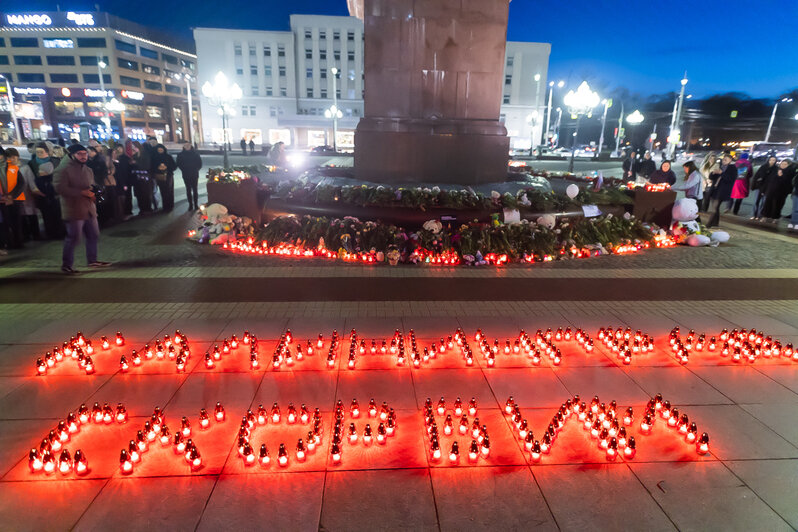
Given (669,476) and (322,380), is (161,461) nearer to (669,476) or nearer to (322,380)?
(322,380)

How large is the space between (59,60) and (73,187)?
91.1 metres

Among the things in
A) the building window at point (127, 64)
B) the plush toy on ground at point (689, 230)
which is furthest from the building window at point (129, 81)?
the plush toy on ground at point (689, 230)

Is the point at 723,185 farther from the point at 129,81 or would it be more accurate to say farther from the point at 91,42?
the point at 91,42

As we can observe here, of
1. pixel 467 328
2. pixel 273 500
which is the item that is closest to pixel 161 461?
pixel 273 500

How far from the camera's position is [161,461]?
12.1 ft

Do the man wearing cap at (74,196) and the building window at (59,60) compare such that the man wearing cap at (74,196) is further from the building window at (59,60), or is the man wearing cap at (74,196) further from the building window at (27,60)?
the building window at (27,60)

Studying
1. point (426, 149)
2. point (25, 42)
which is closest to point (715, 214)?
point (426, 149)

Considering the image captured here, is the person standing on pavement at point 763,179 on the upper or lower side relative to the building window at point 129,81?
lower

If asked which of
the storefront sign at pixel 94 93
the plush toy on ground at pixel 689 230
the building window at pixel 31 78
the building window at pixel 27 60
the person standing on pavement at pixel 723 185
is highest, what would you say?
the building window at pixel 27 60

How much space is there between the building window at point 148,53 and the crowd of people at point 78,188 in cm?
8598

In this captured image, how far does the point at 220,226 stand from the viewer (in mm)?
11016

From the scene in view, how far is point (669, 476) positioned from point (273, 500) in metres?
2.95

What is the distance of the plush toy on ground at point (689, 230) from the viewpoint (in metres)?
11.7

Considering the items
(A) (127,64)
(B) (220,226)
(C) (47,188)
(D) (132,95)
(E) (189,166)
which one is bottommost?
(B) (220,226)
